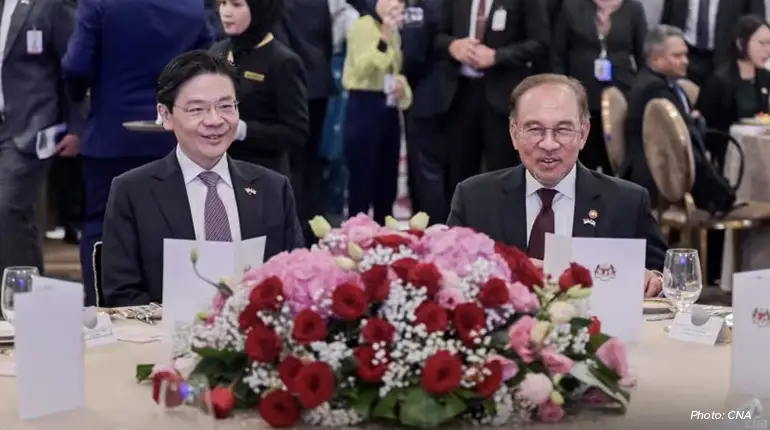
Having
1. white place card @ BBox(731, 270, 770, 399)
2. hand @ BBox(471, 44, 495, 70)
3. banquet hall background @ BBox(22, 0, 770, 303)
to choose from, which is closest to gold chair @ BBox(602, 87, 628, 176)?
banquet hall background @ BBox(22, 0, 770, 303)

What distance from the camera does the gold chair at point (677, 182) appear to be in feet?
19.7

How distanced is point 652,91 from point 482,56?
0.82 metres

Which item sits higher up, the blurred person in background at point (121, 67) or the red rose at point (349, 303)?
the blurred person in background at point (121, 67)

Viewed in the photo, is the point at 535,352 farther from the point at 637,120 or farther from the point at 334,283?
the point at 637,120

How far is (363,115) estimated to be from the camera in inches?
284

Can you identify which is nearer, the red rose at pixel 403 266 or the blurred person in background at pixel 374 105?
the red rose at pixel 403 266

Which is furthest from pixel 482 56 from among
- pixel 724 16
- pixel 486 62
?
pixel 724 16

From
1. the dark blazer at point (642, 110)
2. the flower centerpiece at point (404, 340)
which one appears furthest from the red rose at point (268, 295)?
the dark blazer at point (642, 110)

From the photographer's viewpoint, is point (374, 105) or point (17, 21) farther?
point (374, 105)

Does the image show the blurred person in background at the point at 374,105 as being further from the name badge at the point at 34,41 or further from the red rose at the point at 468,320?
the red rose at the point at 468,320

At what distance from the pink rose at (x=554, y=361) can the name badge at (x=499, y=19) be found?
471 cm

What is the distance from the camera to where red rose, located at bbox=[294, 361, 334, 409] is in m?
1.98

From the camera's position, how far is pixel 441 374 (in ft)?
6.48

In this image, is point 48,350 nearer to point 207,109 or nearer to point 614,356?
point 614,356
